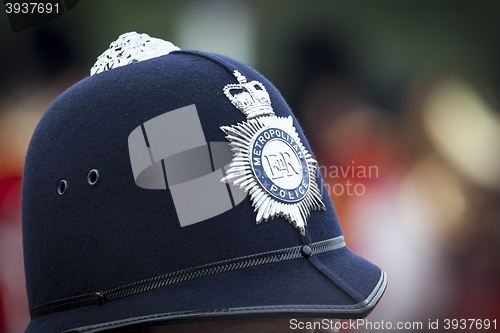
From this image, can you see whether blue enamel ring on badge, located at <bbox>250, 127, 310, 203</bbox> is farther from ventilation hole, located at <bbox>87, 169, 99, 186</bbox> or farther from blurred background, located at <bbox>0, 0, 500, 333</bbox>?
blurred background, located at <bbox>0, 0, 500, 333</bbox>

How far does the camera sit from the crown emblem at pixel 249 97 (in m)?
1.44

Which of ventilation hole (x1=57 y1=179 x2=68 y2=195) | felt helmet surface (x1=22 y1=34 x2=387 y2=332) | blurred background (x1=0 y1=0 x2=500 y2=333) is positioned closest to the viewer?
felt helmet surface (x1=22 y1=34 x2=387 y2=332)

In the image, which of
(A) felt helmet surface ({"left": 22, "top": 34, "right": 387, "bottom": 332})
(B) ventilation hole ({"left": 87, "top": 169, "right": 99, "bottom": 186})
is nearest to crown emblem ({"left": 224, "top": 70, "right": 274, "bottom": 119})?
(A) felt helmet surface ({"left": 22, "top": 34, "right": 387, "bottom": 332})

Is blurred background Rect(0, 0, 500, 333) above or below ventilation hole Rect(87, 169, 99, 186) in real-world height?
below

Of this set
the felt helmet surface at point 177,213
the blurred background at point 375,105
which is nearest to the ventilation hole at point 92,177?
the felt helmet surface at point 177,213

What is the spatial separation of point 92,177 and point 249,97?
0.40 metres

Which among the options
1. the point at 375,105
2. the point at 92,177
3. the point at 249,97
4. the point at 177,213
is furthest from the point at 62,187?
the point at 375,105

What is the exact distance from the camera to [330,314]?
1300mm

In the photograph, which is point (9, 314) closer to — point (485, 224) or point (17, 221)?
point (17, 221)

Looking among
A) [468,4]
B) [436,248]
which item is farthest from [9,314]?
[468,4]

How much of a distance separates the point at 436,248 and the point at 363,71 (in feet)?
4.51

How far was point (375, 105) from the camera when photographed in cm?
457

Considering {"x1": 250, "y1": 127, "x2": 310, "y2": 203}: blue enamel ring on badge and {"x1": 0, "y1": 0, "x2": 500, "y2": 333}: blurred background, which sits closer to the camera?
{"x1": 250, "y1": 127, "x2": 310, "y2": 203}: blue enamel ring on badge

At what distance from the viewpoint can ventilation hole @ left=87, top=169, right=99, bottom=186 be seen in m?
1.37
